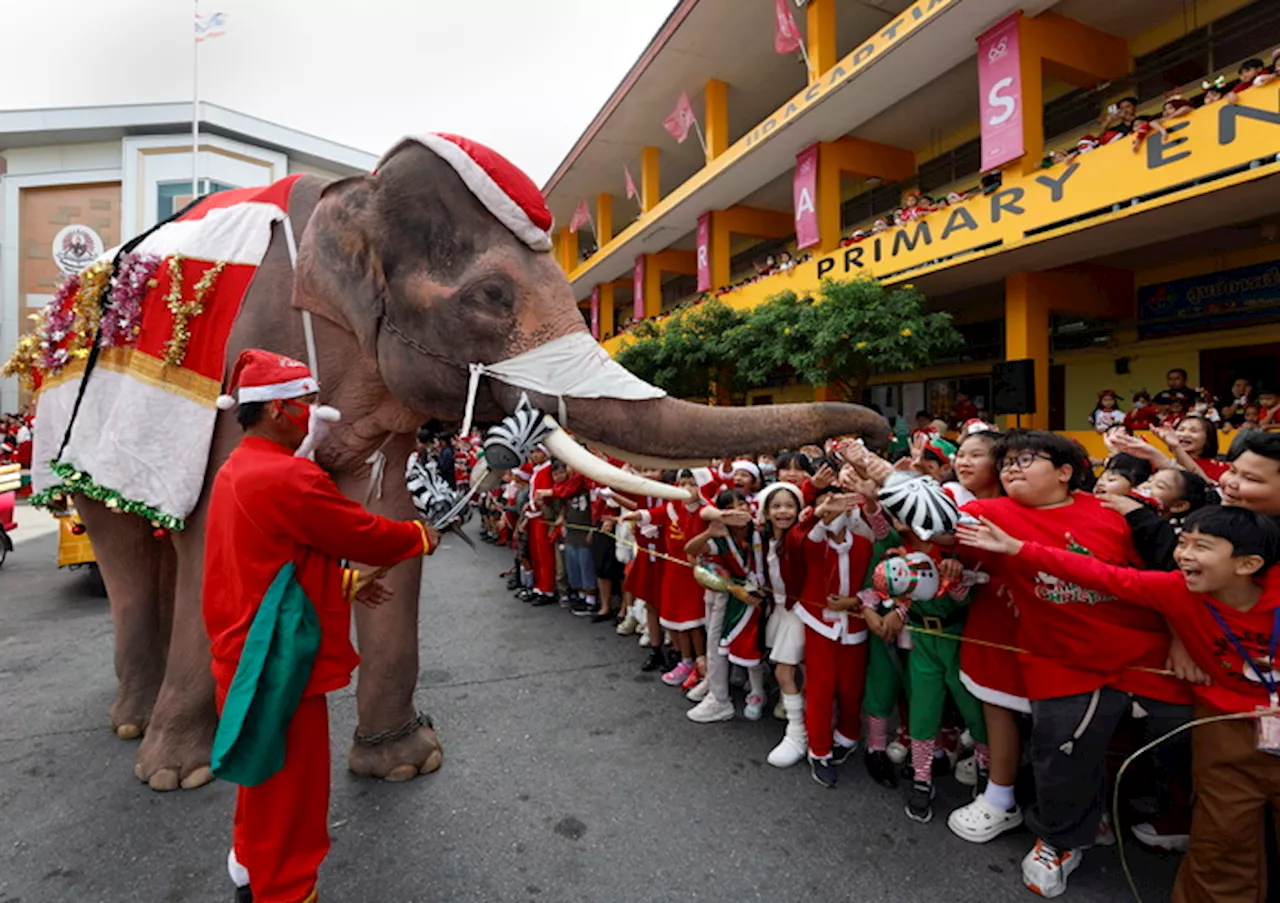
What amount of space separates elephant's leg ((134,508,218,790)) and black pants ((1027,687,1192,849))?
3345 mm

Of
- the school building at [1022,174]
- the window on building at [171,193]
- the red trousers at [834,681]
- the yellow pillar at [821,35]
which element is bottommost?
A: the red trousers at [834,681]

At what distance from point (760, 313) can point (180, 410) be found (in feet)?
33.7

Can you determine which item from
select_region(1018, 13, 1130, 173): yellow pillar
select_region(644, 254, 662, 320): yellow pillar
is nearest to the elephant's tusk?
select_region(1018, 13, 1130, 173): yellow pillar

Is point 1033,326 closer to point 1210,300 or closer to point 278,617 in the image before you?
point 1210,300

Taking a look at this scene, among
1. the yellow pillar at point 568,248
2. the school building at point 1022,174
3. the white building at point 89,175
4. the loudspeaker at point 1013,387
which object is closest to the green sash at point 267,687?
the loudspeaker at point 1013,387

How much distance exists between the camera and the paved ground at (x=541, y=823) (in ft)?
7.86

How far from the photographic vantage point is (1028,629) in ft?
8.40

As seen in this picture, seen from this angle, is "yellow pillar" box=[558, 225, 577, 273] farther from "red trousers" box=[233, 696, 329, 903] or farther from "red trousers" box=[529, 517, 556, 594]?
"red trousers" box=[233, 696, 329, 903]

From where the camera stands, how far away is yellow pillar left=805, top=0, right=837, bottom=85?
12727 millimetres

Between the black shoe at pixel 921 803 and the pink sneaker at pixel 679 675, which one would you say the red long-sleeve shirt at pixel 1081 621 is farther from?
the pink sneaker at pixel 679 675

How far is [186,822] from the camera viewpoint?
2.74 metres

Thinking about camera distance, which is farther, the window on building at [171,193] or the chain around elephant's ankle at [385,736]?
the window on building at [171,193]

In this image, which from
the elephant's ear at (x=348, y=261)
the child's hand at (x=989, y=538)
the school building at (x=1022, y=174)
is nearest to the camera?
the child's hand at (x=989, y=538)

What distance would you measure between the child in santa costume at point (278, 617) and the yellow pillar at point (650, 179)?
1861cm
